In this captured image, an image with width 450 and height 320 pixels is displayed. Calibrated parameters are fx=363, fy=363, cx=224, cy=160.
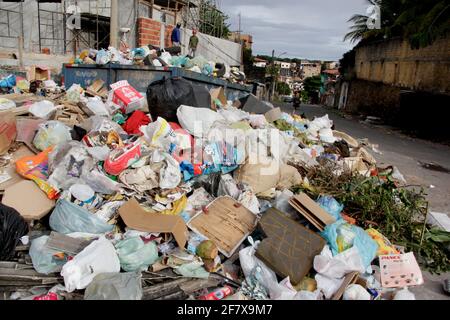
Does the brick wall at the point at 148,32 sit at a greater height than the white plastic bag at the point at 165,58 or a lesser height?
greater

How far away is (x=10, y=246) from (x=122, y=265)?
785mm

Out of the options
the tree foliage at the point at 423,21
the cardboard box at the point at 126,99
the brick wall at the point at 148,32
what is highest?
the tree foliage at the point at 423,21

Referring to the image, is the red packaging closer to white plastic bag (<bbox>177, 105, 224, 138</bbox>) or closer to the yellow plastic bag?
the yellow plastic bag

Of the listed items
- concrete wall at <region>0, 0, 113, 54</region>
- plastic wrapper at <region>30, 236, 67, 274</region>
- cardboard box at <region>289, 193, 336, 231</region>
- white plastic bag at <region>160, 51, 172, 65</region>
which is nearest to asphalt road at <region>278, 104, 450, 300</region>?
cardboard box at <region>289, 193, 336, 231</region>

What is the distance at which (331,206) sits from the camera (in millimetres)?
3219

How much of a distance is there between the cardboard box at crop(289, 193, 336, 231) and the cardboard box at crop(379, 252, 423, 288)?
47cm

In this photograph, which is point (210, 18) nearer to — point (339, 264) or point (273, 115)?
point (273, 115)

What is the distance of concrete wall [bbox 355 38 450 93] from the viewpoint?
12.0 meters

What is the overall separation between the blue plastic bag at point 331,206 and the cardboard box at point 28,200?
2285 mm

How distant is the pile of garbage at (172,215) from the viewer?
233cm

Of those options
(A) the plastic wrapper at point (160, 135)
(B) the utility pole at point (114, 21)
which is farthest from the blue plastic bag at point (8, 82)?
(A) the plastic wrapper at point (160, 135)

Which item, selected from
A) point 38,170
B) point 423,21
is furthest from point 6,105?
point 423,21

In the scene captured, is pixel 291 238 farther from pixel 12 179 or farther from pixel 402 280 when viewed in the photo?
pixel 12 179

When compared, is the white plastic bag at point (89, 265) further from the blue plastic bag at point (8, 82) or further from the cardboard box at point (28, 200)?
the blue plastic bag at point (8, 82)
